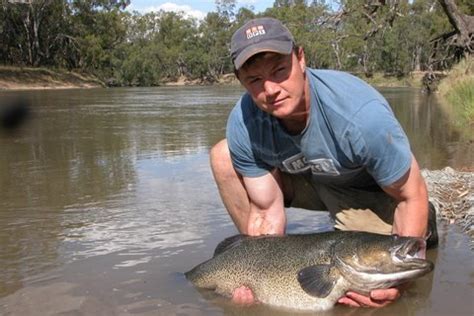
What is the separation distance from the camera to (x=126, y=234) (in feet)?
16.7

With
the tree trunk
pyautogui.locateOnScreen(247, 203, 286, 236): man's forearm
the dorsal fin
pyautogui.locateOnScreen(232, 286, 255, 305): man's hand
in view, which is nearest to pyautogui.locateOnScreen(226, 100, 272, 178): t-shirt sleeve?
pyautogui.locateOnScreen(247, 203, 286, 236): man's forearm

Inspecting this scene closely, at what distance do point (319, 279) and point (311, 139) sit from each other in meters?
0.77

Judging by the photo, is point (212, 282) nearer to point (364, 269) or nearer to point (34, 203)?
point (364, 269)

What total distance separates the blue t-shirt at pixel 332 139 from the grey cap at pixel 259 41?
0.34 metres

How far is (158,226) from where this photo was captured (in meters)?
5.33

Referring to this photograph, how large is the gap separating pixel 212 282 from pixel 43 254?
1.62m

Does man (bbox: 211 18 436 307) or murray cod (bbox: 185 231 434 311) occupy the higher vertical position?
man (bbox: 211 18 436 307)

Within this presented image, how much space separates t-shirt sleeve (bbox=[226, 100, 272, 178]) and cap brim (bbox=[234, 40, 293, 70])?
62cm

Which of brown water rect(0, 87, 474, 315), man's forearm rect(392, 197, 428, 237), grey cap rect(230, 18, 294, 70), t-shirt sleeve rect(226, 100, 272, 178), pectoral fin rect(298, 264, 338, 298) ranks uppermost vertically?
grey cap rect(230, 18, 294, 70)

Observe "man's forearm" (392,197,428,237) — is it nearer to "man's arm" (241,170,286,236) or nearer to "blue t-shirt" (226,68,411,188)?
"blue t-shirt" (226,68,411,188)

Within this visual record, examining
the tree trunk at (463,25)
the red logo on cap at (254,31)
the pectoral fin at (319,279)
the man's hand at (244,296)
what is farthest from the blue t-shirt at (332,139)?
the tree trunk at (463,25)

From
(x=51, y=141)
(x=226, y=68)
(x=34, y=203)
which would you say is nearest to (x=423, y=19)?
(x=226, y=68)

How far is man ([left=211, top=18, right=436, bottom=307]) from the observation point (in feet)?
10.2

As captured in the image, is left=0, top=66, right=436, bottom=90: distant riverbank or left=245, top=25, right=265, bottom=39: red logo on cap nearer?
left=245, top=25, right=265, bottom=39: red logo on cap
